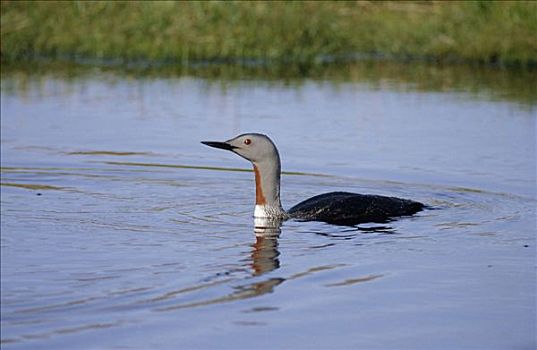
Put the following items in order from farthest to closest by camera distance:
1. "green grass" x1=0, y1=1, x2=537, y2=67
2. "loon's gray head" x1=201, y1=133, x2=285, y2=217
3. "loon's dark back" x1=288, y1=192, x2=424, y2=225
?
1. "green grass" x1=0, y1=1, x2=537, y2=67
2. "loon's gray head" x1=201, y1=133, x2=285, y2=217
3. "loon's dark back" x1=288, y1=192, x2=424, y2=225

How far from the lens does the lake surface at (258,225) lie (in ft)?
24.3

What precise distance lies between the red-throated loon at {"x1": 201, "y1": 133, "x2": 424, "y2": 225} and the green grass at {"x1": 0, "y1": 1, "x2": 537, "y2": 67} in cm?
1195

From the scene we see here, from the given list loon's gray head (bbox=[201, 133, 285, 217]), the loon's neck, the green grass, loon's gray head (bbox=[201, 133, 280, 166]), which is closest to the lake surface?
the loon's neck

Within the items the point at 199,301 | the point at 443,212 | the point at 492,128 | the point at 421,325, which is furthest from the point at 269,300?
the point at 492,128

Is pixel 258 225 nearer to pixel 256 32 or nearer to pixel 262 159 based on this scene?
pixel 262 159

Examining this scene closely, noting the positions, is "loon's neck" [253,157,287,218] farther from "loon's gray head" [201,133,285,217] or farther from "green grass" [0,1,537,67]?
"green grass" [0,1,537,67]

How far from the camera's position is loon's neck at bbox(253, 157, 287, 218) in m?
10.6

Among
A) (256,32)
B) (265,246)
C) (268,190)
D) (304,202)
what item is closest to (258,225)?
(268,190)

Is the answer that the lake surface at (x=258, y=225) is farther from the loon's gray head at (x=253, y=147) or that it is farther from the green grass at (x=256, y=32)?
the green grass at (x=256, y=32)

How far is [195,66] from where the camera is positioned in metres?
21.9

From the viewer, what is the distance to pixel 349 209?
1055 centimetres

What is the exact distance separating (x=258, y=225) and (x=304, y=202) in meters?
0.59

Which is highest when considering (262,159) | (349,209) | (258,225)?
(262,159)

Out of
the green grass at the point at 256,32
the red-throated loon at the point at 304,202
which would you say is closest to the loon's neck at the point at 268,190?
the red-throated loon at the point at 304,202
